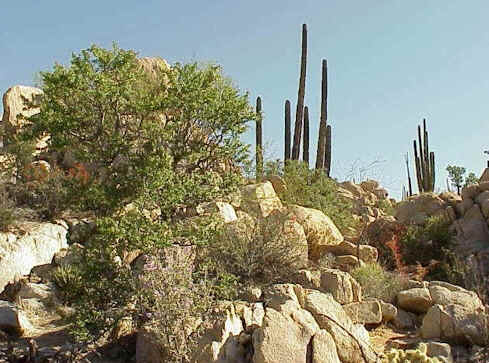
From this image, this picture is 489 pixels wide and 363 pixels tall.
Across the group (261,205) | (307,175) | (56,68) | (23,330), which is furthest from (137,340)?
(307,175)

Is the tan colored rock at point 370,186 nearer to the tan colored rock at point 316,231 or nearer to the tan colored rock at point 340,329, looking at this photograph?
the tan colored rock at point 316,231

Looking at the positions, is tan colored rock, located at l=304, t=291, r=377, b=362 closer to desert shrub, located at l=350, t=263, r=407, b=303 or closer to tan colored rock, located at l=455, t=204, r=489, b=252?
desert shrub, located at l=350, t=263, r=407, b=303

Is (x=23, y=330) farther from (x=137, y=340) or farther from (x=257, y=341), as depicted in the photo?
(x=257, y=341)

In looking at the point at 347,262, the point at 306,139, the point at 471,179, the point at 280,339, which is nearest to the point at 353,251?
the point at 347,262

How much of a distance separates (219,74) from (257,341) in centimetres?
479

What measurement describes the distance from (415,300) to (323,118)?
12485mm

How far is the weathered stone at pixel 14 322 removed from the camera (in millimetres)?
9461

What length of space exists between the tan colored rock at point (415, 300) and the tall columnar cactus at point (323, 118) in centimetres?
1123

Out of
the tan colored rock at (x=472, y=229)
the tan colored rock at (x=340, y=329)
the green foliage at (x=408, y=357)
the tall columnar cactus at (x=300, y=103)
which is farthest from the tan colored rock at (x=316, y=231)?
the tall columnar cactus at (x=300, y=103)

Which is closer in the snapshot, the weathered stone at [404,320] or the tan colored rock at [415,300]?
the weathered stone at [404,320]

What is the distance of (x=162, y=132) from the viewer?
29.0 feet

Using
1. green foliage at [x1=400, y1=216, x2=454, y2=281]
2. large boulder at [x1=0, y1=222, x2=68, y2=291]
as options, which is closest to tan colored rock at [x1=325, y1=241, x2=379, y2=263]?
green foliage at [x1=400, y1=216, x2=454, y2=281]

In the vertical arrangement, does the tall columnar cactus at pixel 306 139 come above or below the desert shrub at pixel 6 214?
above

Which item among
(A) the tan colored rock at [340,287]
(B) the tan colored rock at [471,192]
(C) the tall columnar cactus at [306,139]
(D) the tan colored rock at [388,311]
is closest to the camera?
(A) the tan colored rock at [340,287]
